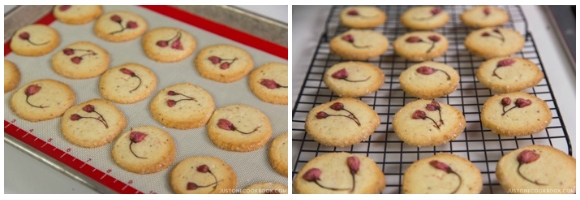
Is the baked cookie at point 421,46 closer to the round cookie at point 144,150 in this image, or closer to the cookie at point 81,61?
the round cookie at point 144,150

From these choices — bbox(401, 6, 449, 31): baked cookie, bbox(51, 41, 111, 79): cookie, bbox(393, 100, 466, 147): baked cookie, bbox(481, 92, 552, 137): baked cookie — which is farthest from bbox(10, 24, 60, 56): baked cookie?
bbox(481, 92, 552, 137): baked cookie

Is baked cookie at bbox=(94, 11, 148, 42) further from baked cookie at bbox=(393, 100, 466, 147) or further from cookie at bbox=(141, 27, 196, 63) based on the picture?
baked cookie at bbox=(393, 100, 466, 147)

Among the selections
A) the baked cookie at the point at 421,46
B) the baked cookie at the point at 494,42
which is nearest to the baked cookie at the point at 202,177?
the baked cookie at the point at 421,46
